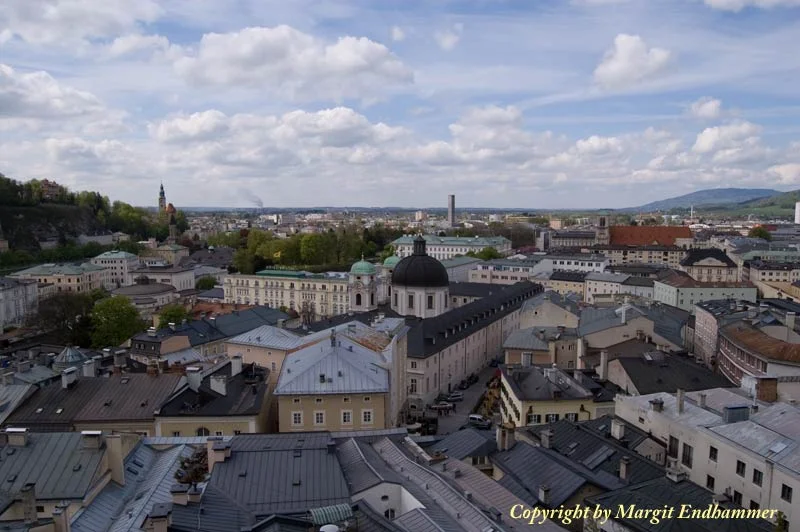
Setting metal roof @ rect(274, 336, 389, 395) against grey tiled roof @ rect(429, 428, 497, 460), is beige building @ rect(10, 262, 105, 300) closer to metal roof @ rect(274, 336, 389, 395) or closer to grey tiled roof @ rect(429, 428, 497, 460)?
metal roof @ rect(274, 336, 389, 395)

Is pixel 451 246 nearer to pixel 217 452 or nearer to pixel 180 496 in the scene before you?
pixel 217 452

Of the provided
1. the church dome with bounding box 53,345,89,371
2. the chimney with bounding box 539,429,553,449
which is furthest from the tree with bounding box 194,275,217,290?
the chimney with bounding box 539,429,553,449

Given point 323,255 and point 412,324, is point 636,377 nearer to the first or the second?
point 412,324

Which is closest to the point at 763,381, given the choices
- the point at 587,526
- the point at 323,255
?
the point at 587,526

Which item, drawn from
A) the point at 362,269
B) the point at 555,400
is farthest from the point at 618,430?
the point at 362,269

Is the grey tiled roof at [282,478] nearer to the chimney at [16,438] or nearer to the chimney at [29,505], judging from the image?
the chimney at [29,505]

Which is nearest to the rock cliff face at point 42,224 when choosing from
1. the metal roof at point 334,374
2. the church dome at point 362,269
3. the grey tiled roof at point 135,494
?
the church dome at point 362,269
